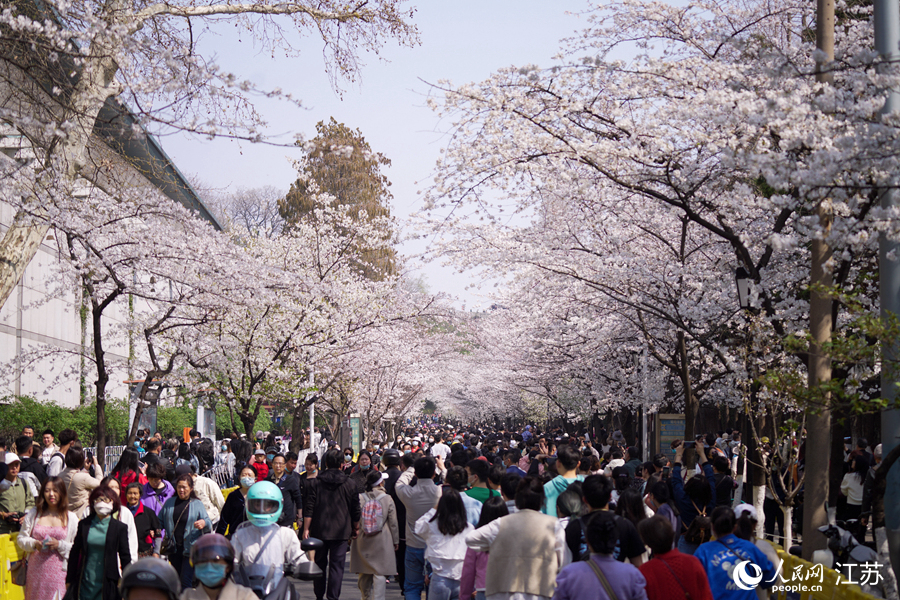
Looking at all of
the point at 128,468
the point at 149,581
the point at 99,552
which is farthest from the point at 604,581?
the point at 128,468

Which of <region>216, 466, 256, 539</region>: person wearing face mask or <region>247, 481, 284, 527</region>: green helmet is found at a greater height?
<region>247, 481, 284, 527</region>: green helmet

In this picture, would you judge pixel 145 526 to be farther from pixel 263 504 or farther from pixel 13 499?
pixel 263 504

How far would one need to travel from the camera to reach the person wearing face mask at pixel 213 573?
14.5 ft

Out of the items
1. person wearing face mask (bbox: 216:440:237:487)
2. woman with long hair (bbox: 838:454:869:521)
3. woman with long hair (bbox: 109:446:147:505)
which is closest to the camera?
woman with long hair (bbox: 109:446:147:505)

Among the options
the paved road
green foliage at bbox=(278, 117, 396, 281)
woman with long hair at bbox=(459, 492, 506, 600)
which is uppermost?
green foliage at bbox=(278, 117, 396, 281)

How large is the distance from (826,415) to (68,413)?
25.9 meters

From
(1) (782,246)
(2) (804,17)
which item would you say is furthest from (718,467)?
(2) (804,17)

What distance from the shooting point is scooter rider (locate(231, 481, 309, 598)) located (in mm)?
5824

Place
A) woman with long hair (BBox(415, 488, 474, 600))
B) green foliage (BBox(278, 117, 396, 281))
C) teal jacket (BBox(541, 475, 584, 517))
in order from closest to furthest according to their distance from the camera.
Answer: woman with long hair (BBox(415, 488, 474, 600))
teal jacket (BBox(541, 475, 584, 517))
green foliage (BBox(278, 117, 396, 281))

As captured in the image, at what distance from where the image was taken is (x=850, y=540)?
7691mm

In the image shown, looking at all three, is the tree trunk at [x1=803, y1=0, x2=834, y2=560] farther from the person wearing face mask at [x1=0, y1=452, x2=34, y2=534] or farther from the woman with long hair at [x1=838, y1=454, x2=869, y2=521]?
the person wearing face mask at [x1=0, y1=452, x2=34, y2=534]

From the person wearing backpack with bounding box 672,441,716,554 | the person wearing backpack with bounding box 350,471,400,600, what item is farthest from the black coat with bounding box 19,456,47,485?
the person wearing backpack with bounding box 672,441,716,554

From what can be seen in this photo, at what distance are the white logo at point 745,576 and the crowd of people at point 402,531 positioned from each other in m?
0.03

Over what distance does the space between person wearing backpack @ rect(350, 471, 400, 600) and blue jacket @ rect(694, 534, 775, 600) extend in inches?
151
